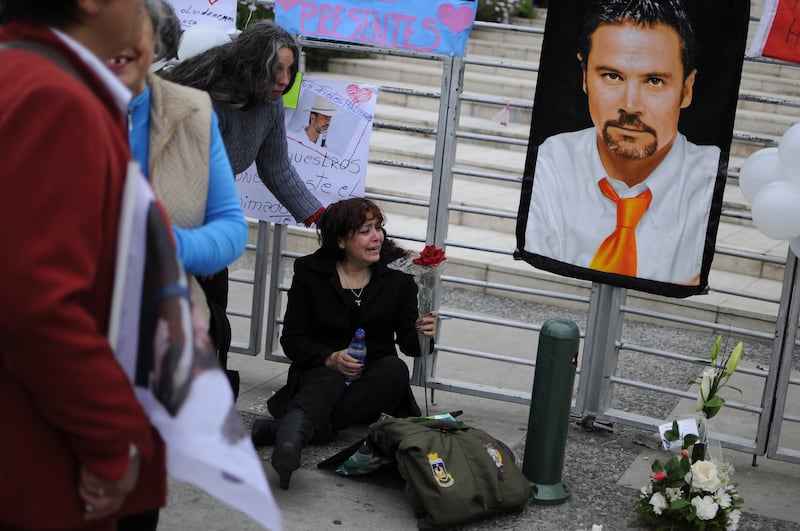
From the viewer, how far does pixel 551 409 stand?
4.20m

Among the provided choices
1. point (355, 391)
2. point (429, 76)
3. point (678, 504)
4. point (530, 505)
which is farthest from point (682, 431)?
point (429, 76)

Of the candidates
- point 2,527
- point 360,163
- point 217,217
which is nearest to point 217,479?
point 2,527

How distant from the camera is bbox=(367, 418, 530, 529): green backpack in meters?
3.84

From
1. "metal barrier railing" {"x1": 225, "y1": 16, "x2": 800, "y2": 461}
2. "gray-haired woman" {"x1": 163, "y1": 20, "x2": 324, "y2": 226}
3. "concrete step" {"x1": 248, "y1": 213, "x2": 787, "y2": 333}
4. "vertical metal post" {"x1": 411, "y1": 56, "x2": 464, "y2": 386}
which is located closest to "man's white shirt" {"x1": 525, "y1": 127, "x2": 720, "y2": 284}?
Answer: "metal barrier railing" {"x1": 225, "y1": 16, "x2": 800, "y2": 461}

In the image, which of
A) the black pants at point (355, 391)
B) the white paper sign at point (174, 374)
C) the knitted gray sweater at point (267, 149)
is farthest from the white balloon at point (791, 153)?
the white paper sign at point (174, 374)

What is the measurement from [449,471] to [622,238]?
1.55m

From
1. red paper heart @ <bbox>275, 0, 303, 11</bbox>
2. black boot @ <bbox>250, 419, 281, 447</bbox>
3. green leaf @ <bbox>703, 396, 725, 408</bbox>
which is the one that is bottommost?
black boot @ <bbox>250, 419, 281, 447</bbox>

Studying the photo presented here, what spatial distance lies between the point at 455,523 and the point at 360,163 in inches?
80.4

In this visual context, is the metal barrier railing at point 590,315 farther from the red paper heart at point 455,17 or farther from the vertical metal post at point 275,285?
the red paper heart at point 455,17

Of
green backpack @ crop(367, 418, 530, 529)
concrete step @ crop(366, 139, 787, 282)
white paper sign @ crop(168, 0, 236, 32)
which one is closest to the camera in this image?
green backpack @ crop(367, 418, 530, 529)

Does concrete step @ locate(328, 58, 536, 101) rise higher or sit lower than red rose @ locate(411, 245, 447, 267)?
higher

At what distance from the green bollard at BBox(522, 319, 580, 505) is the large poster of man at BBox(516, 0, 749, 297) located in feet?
2.52

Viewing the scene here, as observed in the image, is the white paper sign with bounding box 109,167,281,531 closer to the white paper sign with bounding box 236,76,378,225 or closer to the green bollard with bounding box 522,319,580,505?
the green bollard with bounding box 522,319,580,505

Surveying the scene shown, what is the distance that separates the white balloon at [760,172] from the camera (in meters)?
4.28
